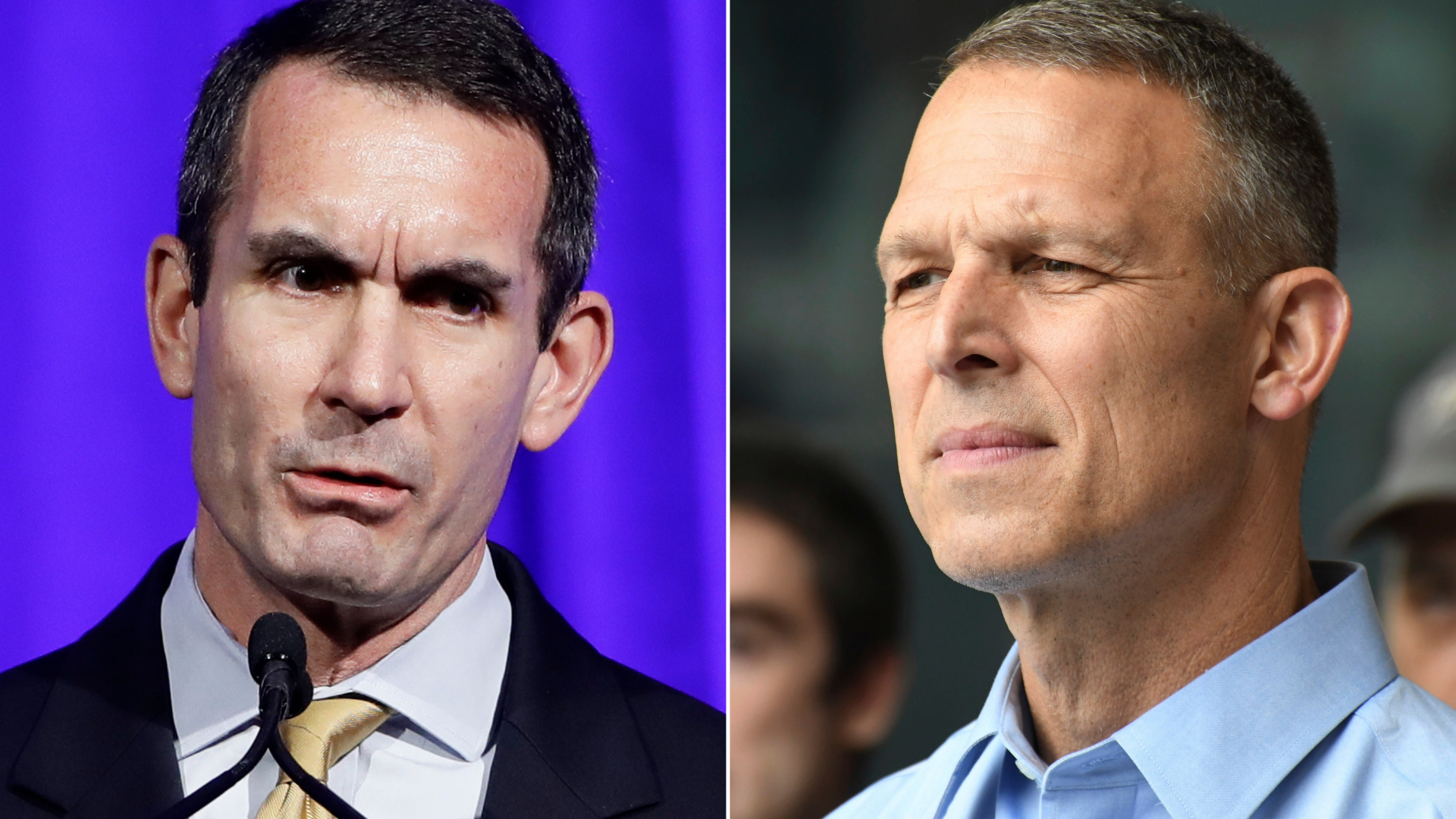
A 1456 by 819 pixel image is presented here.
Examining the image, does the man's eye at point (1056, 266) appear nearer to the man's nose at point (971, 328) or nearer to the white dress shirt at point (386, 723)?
the man's nose at point (971, 328)

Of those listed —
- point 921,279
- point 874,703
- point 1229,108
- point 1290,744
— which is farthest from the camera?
point 874,703

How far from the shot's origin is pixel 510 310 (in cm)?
191

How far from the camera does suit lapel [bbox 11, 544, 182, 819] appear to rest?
1.81 metres

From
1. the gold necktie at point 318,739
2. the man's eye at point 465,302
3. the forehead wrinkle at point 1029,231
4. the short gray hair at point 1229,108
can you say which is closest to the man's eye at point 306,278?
the man's eye at point 465,302

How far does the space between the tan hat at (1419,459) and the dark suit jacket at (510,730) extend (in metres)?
1.23

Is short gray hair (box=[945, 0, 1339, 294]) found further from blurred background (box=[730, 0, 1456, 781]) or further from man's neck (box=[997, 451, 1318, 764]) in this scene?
blurred background (box=[730, 0, 1456, 781])

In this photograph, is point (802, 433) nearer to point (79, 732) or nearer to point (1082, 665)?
point (1082, 665)

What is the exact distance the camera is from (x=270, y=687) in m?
1.67

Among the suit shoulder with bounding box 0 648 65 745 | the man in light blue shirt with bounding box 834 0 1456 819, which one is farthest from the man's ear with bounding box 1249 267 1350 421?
the suit shoulder with bounding box 0 648 65 745

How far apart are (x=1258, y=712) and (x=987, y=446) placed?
0.46 m

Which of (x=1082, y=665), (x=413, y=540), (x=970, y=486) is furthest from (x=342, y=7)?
(x=1082, y=665)

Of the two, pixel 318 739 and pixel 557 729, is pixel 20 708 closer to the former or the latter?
pixel 318 739

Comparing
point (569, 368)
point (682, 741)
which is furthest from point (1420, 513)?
point (569, 368)

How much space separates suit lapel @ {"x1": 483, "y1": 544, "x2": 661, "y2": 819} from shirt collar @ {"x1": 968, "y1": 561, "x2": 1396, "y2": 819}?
0.61m
